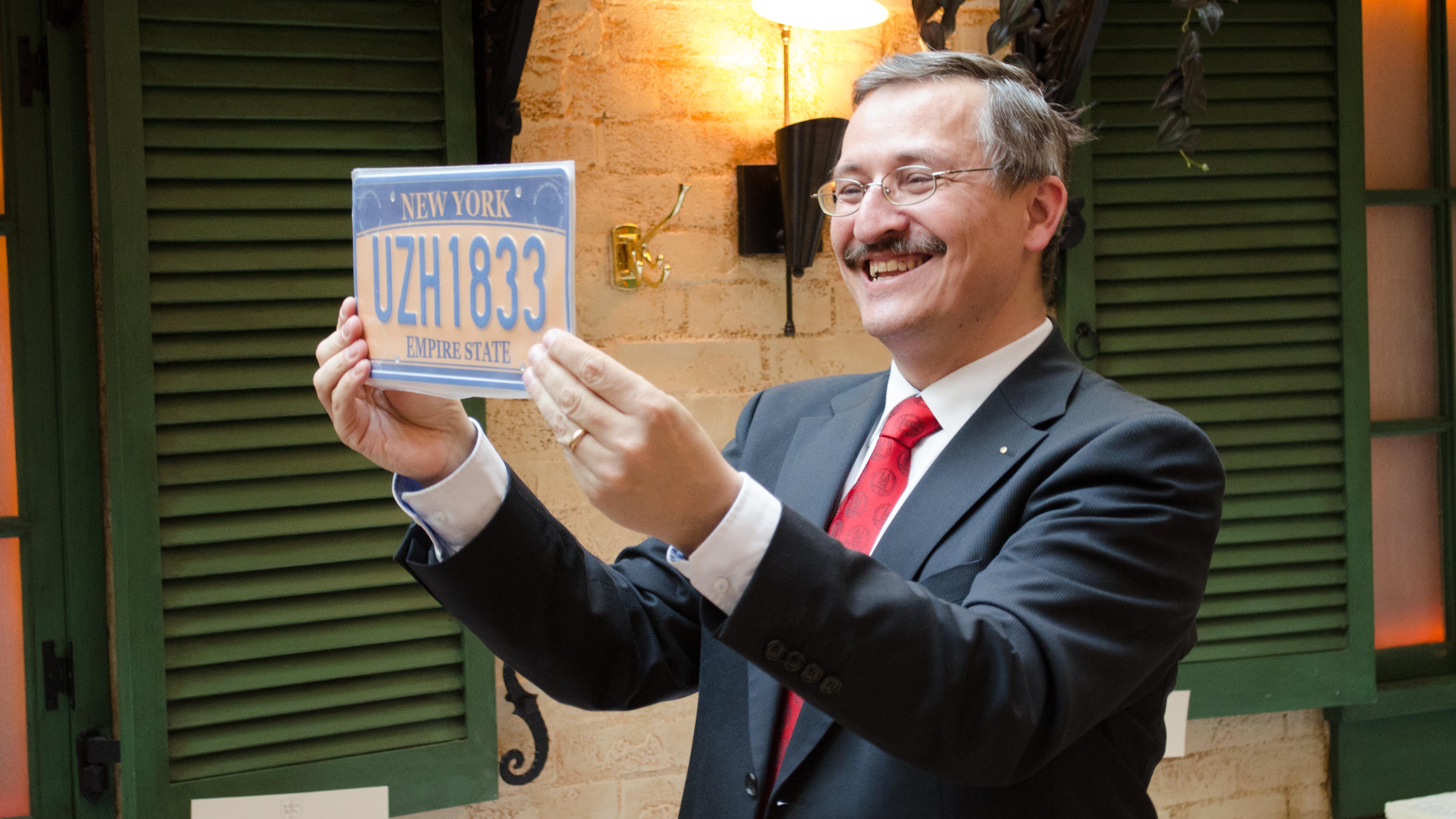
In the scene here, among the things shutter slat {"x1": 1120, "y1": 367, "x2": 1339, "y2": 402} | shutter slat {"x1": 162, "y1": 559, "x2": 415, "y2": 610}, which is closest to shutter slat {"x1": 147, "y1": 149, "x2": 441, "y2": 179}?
shutter slat {"x1": 162, "y1": 559, "x2": 415, "y2": 610}

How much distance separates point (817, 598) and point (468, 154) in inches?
45.2

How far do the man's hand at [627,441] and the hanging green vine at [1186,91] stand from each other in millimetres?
991

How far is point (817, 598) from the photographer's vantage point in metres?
0.83

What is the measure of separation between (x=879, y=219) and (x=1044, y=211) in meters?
0.21

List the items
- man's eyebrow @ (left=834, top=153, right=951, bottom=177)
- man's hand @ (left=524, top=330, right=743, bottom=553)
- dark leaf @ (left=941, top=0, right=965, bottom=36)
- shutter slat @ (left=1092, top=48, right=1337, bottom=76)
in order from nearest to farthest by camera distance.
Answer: man's hand @ (left=524, top=330, right=743, bottom=553) < man's eyebrow @ (left=834, top=153, right=951, bottom=177) < dark leaf @ (left=941, top=0, right=965, bottom=36) < shutter slat @ (left=1092, top=48, right=1337, bottom=76)

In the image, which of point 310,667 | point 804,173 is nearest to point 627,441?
point 310,667

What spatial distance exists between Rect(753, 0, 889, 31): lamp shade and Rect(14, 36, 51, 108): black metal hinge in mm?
1104

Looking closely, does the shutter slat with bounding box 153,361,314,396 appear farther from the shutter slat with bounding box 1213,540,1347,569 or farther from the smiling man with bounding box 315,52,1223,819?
the shutter slat with bounding box 1213,540,1347,569

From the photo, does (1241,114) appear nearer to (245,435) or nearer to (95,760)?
(245,435)

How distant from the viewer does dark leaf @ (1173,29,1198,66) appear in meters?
1.47

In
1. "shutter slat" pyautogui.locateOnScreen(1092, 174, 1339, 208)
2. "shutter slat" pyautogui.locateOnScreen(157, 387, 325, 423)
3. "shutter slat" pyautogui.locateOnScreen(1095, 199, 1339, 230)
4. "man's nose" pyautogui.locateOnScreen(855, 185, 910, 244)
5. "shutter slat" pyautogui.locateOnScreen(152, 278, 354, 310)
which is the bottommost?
"shutter slat" pyautogui.locateOnScreen(157, 387, 325, 423)

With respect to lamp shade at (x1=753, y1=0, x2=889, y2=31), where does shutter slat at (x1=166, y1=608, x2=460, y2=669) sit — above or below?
below

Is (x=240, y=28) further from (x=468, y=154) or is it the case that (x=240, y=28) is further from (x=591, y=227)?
(x=591, y=227)

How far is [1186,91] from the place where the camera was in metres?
1.53
